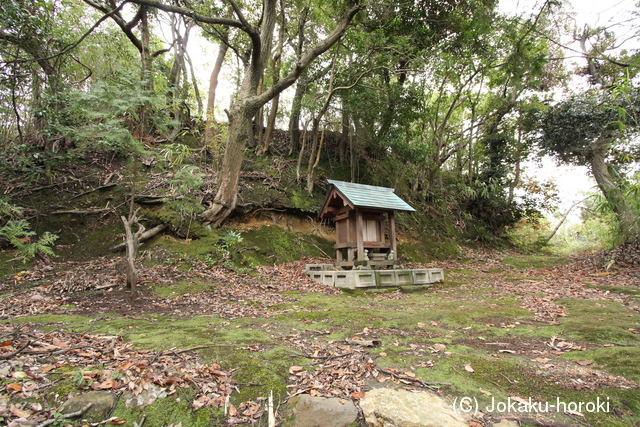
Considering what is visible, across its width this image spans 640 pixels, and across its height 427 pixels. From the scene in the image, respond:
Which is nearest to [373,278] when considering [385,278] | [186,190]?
[385,278]

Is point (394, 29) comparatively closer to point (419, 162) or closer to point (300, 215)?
point (419, 162)

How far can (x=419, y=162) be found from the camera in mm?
12547

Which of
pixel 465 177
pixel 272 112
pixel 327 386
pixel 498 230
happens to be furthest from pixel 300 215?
pixel 498 230

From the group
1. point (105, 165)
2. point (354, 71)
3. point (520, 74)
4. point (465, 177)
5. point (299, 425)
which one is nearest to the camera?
point (299, 425)

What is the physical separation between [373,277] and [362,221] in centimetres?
162

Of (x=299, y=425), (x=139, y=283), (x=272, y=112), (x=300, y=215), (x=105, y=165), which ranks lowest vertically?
(x=299, y=425)

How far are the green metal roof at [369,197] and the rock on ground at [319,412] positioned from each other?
236 inches

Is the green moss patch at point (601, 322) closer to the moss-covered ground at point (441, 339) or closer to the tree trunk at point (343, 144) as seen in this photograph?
the moss-covered ground at point (441, 339)

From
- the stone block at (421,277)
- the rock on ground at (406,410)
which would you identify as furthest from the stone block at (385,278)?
the rock on ground at (406,410)

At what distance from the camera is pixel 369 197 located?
8.44 meters

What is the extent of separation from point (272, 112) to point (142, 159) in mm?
5648

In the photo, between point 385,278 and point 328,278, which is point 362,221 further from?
point 328,278

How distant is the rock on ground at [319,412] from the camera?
193 cm

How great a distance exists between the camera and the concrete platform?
7.43 m
